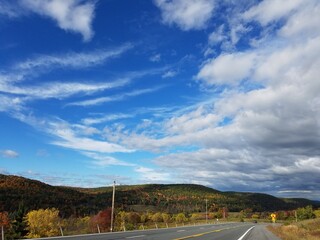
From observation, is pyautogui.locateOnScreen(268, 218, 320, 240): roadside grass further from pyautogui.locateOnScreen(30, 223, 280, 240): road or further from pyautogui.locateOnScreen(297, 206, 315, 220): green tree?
pyautogui.locateOnScreen(297, 206, 315, 220): green tree

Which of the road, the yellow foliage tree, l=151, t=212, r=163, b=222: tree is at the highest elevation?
l=151, t=212, r=163, b=222: tree

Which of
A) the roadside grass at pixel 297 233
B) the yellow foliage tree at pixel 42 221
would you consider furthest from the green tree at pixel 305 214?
the roadside grass at pixel 297 233

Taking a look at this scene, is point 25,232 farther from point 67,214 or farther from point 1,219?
point 67,214

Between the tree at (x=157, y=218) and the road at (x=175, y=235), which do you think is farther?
the tree at (x=157, y=218)

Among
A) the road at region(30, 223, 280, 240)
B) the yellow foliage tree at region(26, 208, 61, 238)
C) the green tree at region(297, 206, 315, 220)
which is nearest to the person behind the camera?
the road at region(30, 223, 280, 240)

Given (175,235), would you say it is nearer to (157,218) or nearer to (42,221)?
(42,221)

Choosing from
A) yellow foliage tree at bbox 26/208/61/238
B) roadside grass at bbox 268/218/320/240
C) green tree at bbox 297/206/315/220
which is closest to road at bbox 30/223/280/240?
roadside grass at bbox 268/218/320/240

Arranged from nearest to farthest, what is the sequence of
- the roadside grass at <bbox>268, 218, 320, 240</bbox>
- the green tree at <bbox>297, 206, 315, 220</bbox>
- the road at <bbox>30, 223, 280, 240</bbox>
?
the road at <bbox>30, 223, 280, 240</bbox> → the roadside grass at <bbox>268, 218, 320, 240</bbox> → the green tree at <bbox>297, 206, 315, 220</bbox>

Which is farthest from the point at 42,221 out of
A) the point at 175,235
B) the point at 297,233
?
the point at 175,235

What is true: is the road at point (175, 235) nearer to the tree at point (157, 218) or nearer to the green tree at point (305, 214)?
the tree at point (157, 218)

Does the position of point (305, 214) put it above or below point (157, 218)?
above

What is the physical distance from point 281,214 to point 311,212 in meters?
Answer: 33.7

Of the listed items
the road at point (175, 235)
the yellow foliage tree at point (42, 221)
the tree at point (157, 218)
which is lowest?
the road at point (175, 235)

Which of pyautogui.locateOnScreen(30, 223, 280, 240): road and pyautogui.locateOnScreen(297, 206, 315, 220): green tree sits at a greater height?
pyautogui.locateOnScreen(297, 206, 315, 220): green tree
